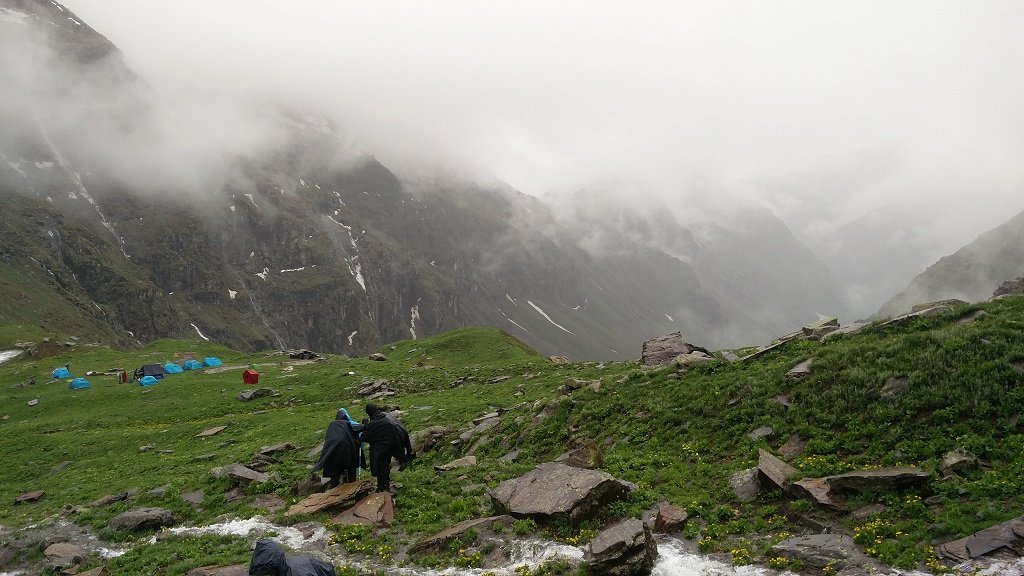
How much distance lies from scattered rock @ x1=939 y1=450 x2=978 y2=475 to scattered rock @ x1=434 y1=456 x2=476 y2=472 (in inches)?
708

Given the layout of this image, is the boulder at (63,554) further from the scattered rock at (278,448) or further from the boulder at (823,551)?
the boulder at (823,551)

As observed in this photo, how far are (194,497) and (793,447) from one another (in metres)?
27.1

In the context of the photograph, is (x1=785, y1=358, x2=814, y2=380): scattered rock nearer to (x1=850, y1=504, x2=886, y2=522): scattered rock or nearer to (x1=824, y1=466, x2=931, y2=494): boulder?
(x1=824, y1=466, x2=931, y2=494): boulder

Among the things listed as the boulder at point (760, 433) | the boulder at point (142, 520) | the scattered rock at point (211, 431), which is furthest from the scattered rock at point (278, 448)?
the boulder at point (760, 433)

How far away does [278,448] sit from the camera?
34.5 metres

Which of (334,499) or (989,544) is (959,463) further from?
(334,499)

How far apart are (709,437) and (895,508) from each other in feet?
27.2

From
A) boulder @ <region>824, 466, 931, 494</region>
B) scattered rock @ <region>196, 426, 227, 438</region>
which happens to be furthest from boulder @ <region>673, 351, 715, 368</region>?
scattered rock @ <region>196, 426, 227, 438</region>

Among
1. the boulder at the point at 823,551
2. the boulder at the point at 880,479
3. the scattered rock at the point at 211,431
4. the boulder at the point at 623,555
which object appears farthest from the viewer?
the scattered rock at the point at 211,431

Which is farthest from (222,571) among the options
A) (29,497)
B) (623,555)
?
(29,497)

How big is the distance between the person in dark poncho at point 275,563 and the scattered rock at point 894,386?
20398 mm

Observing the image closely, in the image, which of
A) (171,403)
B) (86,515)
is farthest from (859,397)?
(171,403)

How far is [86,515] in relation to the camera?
24.8 metres

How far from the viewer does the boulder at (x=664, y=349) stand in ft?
132
